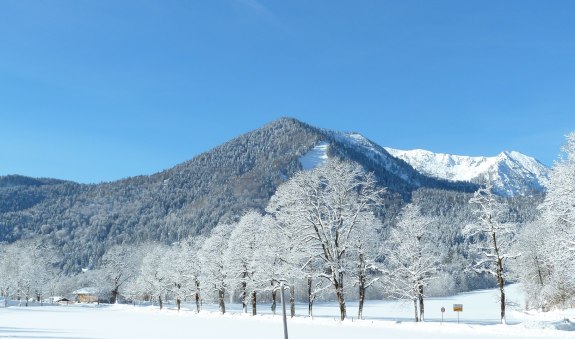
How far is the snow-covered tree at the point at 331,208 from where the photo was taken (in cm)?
4594

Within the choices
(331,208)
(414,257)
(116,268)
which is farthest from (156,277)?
(331,208)

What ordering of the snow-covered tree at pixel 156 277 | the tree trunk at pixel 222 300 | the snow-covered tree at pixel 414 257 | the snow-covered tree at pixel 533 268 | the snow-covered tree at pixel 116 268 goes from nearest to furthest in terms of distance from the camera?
the snow-covered tree at pixel 414 257 → the snow-covered tree at pixel 533 268 → the tree trunk at pixel 222 300 → the snow-covered tree at pixel 156 277 → the snow-covered tree at pixel 116 268

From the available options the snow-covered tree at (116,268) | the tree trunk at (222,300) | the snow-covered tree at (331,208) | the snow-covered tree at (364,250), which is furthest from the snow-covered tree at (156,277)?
the snow-covered tree at (331,208)

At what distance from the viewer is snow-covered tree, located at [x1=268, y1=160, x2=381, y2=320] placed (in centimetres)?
4594

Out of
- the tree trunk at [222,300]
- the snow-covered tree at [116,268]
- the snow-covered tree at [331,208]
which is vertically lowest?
the tree trunk at [222,300]

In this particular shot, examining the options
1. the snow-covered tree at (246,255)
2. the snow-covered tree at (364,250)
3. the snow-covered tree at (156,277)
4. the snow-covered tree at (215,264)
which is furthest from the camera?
the snow-covered tree at (156,277)

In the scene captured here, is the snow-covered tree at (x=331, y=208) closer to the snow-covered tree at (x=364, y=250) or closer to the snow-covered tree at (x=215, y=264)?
the snow-covered tree at (x=364, y=250)

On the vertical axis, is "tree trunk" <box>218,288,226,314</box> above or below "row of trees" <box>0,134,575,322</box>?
below

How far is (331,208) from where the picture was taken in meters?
46.9

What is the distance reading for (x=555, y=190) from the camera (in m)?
36.6

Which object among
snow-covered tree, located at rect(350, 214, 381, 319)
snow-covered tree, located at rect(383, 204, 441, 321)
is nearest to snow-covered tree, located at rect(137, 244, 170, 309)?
snow-covered tree, located at rect(350, 214, 381, 319)

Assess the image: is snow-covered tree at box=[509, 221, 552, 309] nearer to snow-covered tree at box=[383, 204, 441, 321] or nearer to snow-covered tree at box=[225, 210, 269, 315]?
snow-covered tree at box=[383, 204, 441, 321]

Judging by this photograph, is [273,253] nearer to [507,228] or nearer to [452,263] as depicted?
[507,228]

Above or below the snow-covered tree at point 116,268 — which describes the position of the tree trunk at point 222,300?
below
